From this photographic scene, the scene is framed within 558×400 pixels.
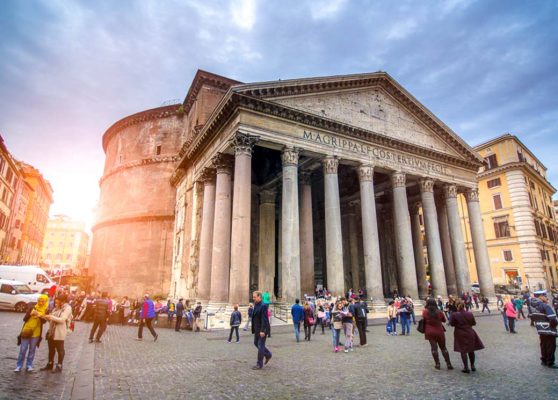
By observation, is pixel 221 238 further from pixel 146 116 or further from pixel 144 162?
pixel 146 116

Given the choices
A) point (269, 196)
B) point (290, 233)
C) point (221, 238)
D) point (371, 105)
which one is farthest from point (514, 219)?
point (221, 238)

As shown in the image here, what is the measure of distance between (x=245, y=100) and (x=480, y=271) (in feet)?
59.7

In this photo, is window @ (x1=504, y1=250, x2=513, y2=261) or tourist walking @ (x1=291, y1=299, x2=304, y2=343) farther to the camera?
window @ (x1=504, y1=250, x2=513, y2=261)

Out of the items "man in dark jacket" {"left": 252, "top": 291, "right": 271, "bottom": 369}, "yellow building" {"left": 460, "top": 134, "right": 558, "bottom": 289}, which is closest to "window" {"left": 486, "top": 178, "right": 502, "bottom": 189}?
"yellow building" {"left": 460, "top": 134, "right": 558, "bottom": 289}

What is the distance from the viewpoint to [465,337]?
18.2 feet

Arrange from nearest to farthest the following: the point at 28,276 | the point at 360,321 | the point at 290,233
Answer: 1. the point at 360,321
2. the point at 290,233
3. the point at 28,276

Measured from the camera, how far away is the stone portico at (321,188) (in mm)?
14859

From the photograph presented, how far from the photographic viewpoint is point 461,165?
22.3m

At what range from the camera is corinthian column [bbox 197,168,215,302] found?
1736 centimetres

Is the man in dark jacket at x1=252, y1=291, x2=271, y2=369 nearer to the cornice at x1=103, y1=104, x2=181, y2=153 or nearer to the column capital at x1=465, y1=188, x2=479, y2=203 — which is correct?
the column capital at x1=465, y1=188, x2=479, y2=203

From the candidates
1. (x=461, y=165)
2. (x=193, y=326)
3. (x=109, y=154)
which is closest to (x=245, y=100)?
(x=193, y=326)

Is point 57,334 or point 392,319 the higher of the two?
point 57,334

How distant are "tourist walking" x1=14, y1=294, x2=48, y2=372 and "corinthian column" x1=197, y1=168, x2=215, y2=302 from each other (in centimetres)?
1142

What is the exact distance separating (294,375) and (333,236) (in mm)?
10471
